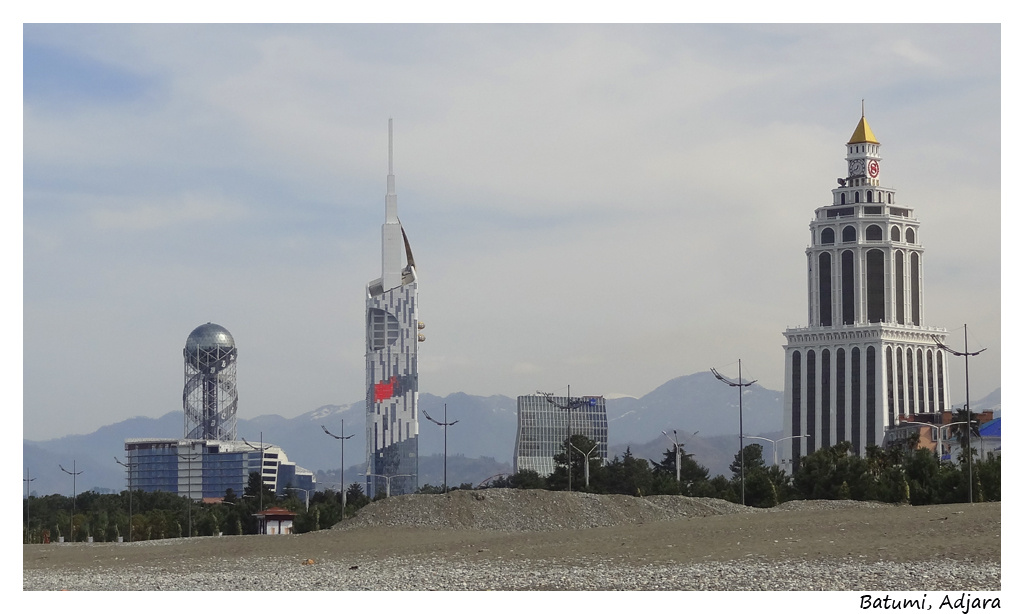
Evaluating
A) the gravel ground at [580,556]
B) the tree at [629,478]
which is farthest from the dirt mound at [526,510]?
the tree at [629,478]

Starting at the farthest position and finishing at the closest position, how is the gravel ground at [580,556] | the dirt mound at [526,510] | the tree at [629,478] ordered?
the tree at [629,478] → the dirt mound at [526,510] → the gravel ground at [580,556]

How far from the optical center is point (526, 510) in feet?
208

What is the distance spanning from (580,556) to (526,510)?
21.2 metres

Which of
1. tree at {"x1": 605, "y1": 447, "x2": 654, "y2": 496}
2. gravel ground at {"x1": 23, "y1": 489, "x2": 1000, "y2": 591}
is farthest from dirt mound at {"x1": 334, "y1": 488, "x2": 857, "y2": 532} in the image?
tree at {"x1": 605, "y1": 447, "x2": 654, "y2": 496}

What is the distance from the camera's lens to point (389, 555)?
155ft

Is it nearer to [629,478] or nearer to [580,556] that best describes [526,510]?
[580,556]

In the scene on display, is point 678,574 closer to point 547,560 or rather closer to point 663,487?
point 547,560

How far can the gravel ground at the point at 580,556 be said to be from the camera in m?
35.9

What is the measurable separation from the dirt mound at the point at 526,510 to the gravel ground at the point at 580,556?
0.49 feet

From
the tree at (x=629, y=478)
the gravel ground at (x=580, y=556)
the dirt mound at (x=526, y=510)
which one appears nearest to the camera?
the gravel ground at (x=580, y=556)

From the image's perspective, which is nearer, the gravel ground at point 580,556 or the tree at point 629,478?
the gravel ground at point 580,556

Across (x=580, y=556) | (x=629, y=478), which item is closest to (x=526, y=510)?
(x=580, y=556)

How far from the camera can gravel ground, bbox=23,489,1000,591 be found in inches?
1415

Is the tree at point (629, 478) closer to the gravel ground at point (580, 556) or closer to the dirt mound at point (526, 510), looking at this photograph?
the dirt mound at point (526, 510)
